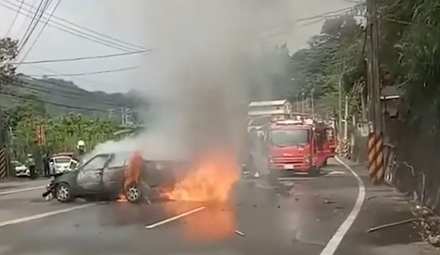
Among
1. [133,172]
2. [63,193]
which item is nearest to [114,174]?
[133,172]

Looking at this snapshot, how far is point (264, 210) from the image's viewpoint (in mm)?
16906

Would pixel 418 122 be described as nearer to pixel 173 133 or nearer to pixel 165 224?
pixel 173 133

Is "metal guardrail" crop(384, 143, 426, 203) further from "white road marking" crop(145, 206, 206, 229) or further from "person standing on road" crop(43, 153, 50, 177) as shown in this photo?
"person standing on road" crop(43, 153, 50, 177)

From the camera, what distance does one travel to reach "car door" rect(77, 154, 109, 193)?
67.0 feet

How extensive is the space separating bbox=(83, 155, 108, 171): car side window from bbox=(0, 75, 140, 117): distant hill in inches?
629

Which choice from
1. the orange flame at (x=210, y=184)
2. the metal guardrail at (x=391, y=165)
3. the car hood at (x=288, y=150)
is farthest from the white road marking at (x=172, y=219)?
Answer: the car hood at (x=288, y=150)

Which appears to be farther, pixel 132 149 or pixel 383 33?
pixel 383 33

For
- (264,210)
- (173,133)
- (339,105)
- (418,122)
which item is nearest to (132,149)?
(173,133)

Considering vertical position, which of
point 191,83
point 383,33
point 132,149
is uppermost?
point 383,33

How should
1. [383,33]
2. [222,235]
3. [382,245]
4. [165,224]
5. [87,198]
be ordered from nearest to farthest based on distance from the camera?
[382,245]
[222,235]
[165,224]
[87,198]
[383,33]

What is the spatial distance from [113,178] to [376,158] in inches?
397

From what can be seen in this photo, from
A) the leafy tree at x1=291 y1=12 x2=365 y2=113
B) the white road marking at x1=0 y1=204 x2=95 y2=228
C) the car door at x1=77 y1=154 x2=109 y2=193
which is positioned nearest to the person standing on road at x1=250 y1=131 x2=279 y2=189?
the leafy tree at x1=291 y1=12 x2=365 y2=113

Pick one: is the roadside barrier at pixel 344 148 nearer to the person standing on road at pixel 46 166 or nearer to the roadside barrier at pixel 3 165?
the person standing on road at pixel 46 166

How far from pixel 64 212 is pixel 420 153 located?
29.8 feet
